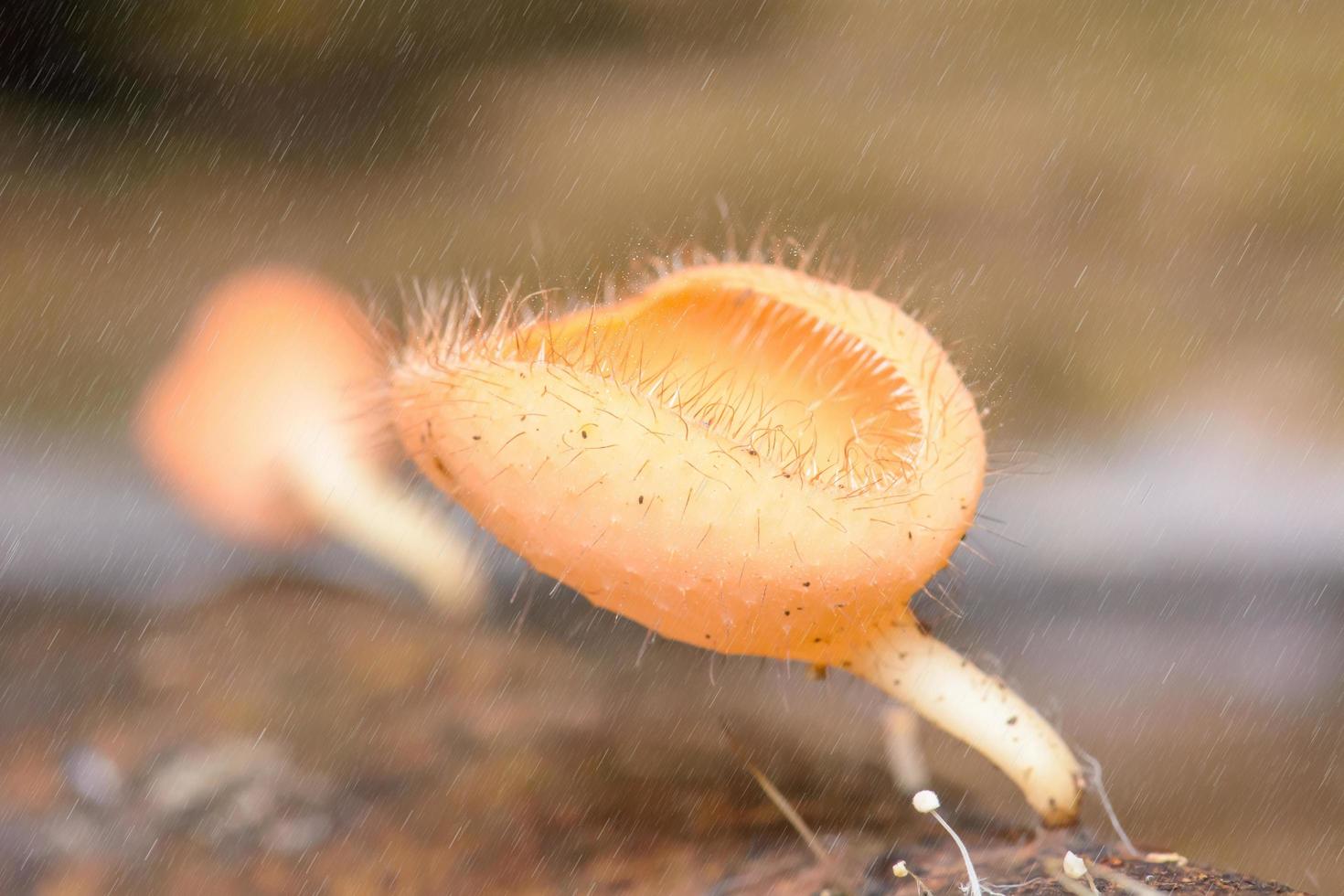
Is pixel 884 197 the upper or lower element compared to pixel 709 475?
upper

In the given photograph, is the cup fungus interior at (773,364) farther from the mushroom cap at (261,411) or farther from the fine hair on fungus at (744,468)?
the mushroom cap at (261,411)

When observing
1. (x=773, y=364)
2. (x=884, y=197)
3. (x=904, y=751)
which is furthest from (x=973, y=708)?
(x=884, y=197)

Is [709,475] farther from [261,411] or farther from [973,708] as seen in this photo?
[261,411]

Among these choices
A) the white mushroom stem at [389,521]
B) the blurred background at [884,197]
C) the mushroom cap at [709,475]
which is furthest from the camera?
the blurred background at [884,197]

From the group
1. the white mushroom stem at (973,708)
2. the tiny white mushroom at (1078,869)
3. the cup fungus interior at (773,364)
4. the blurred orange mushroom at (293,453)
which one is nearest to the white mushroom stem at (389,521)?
the blurred orange mushroom at (293,453)

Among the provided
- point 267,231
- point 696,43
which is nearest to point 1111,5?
point 696,43

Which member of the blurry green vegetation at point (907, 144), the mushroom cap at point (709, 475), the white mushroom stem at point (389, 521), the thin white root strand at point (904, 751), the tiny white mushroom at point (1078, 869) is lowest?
the white mushroom stem at point (389, 521)
